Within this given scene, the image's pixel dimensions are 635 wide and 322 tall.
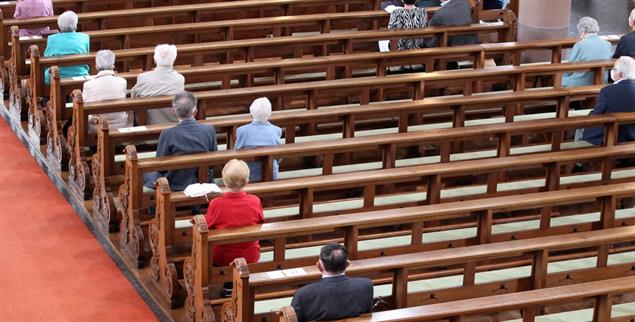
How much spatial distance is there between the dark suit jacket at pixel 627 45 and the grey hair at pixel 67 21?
449 centimetres

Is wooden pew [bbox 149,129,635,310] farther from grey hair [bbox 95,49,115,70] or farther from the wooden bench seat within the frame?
grey hair [bbox 95,49,115,70]

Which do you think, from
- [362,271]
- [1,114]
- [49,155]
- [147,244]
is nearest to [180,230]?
[147,244]

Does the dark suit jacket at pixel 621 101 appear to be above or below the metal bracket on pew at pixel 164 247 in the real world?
above

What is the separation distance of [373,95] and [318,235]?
2599mm

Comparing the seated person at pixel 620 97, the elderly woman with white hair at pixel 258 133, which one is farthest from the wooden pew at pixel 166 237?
the seated person at pixel 620 97

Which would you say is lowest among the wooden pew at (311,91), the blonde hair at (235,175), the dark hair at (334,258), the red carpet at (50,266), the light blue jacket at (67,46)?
the red carpet at (50,266)

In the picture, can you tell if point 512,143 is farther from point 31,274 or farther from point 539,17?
point 31,274

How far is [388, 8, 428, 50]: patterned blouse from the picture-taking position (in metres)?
10.5

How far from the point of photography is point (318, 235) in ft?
25.6

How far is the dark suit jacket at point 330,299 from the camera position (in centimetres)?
568

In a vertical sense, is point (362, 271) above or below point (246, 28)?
below

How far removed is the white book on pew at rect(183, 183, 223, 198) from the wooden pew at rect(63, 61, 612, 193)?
59.1 inches

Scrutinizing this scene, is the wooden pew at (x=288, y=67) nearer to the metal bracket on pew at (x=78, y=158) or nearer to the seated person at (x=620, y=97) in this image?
the metal bracket on pew at (x=78, y=158)

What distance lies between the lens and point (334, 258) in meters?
5.64
